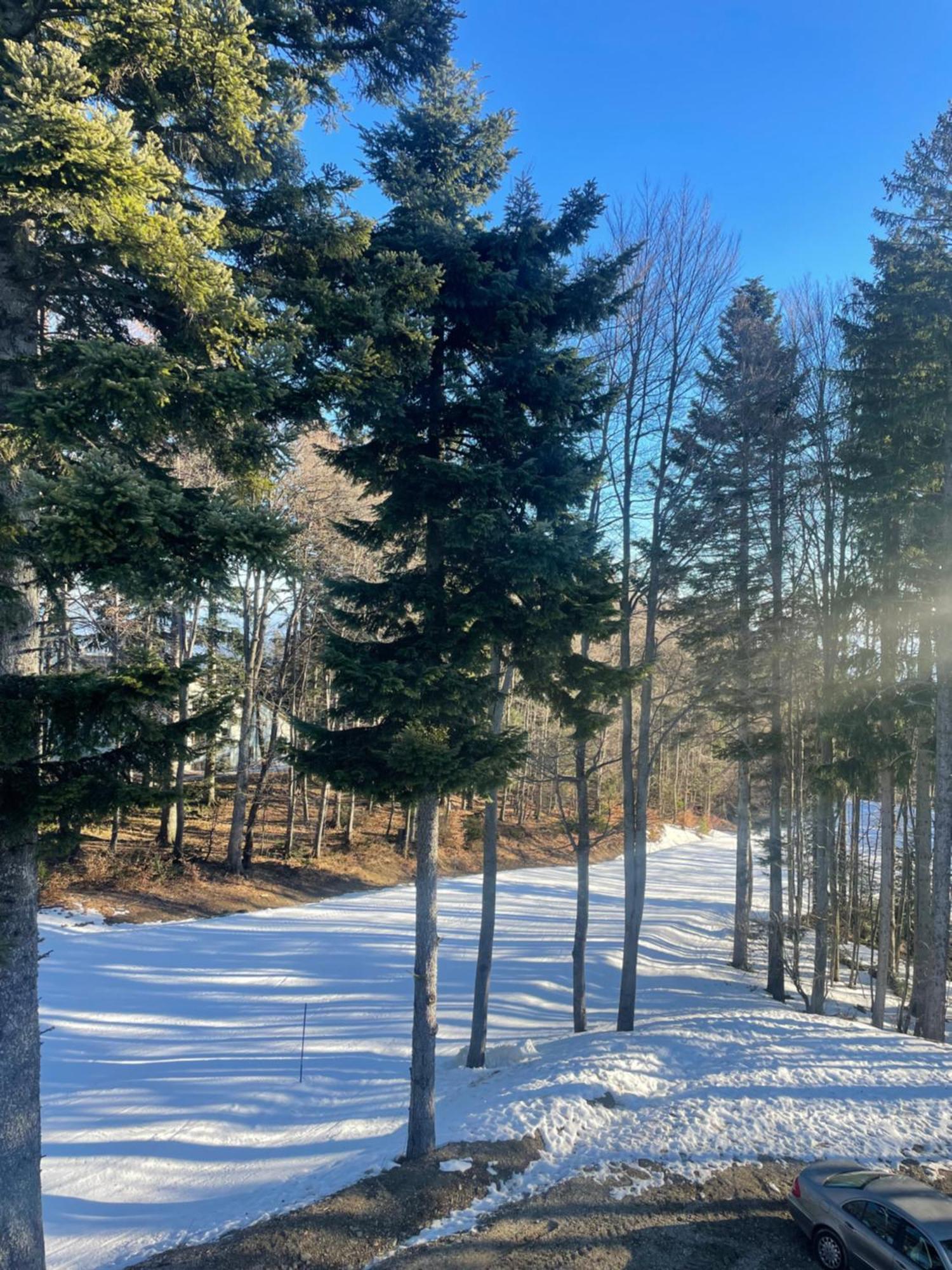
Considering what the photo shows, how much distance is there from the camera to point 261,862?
73.4ft

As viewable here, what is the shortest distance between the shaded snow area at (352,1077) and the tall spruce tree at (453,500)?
79.3 inches

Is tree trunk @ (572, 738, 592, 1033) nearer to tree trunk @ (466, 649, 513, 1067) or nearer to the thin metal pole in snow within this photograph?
tree trunk @ (466, 649, 513, 1067)

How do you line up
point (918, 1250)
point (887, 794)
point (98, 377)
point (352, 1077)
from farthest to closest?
point (887, 794) < point (352, 1077) < point (918, 1250) < point (98, 377)

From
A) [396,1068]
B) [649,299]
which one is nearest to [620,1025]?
[396,1068]

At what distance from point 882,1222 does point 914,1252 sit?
330 millimetres

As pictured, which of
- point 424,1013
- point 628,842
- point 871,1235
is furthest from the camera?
point 628,842

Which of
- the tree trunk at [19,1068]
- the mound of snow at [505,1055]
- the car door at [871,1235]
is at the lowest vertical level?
the mound of snow at [505,1055]

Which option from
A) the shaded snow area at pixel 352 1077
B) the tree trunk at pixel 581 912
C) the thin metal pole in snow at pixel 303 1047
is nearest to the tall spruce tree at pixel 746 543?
the tree trunk at pixel 581 912

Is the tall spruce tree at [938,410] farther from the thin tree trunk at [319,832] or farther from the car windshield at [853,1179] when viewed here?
the thin tree trunk at [319,832]

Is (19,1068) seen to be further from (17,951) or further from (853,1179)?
(853,1179)

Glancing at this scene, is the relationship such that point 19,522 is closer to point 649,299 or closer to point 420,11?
point 420,11

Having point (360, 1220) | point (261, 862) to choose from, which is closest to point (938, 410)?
point (360, 1220)

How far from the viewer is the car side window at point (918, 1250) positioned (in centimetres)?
537

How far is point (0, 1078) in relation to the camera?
16.0 feet
